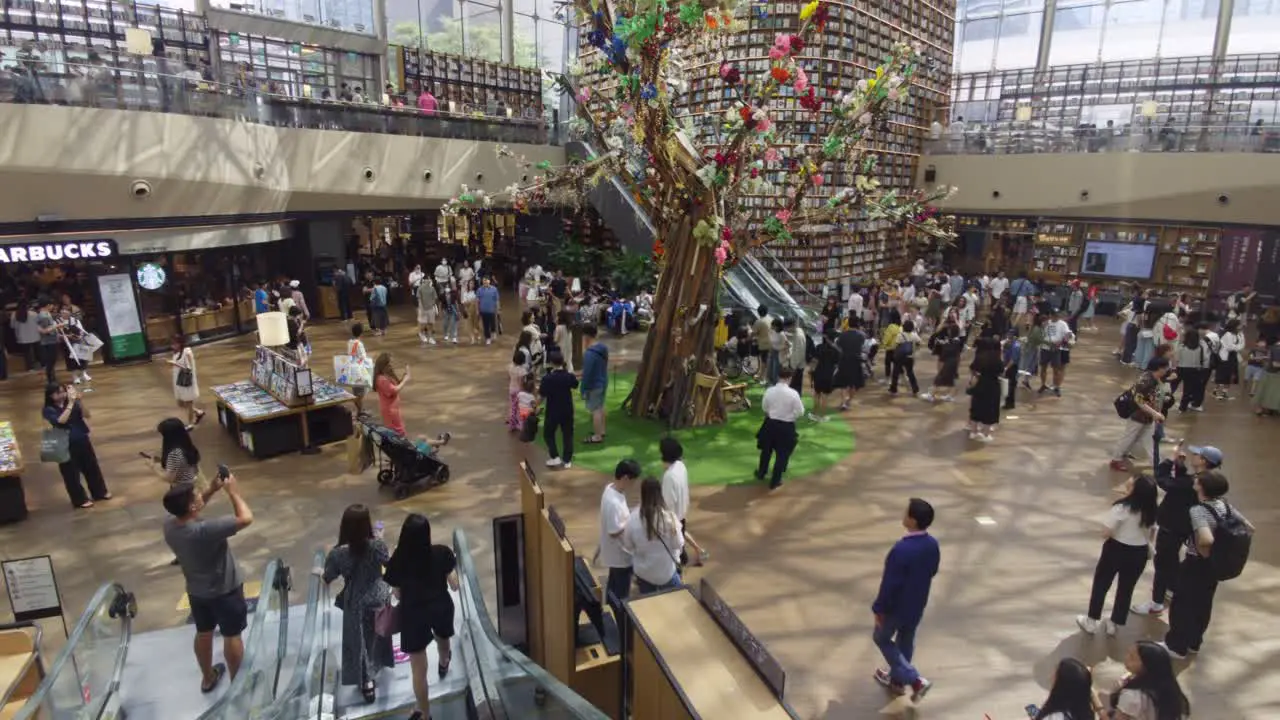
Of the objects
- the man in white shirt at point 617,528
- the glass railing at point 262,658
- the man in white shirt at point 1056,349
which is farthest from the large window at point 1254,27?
the glass railing at point 262,658

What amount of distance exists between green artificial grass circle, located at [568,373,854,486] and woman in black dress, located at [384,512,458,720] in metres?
3.95

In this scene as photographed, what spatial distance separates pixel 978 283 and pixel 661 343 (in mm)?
11170

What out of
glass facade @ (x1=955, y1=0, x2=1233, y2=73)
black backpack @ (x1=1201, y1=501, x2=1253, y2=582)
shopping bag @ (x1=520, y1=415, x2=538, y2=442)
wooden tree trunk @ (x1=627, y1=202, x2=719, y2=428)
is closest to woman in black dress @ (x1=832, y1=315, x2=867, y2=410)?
wooden tree trunk @ (x1=627, y1=202, x2=719, y2=428)

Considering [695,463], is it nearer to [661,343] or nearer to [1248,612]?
[661,343]

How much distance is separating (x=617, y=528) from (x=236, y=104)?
12.3m

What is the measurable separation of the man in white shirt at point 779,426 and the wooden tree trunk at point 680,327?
182 centimetres

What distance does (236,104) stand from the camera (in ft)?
42.7

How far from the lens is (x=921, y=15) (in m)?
18.6

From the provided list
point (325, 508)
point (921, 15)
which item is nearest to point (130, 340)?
point (325, 508)

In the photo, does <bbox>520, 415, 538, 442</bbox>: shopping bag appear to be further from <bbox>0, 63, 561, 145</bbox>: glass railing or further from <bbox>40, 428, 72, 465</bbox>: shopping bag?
<bbox>0, 63, 561, 145</bbox>: glass railing

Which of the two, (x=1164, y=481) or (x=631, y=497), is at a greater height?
(x=1164, y=481)

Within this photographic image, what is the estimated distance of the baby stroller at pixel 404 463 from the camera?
277 inches

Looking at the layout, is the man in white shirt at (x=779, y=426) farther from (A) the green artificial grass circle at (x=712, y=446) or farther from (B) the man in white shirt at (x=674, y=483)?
(B) the man in white shirt at (x=674, y=483)

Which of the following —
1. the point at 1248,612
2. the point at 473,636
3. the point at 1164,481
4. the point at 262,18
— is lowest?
the point at 1248,612
